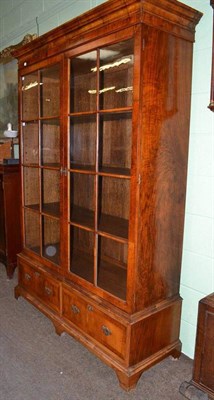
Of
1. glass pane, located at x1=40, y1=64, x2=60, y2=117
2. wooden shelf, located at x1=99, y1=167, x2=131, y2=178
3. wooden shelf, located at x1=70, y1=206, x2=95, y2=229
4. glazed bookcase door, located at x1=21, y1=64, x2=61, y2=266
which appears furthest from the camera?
glazed bookcase door, located at x1=21, y1=64, x2=61, y2=266

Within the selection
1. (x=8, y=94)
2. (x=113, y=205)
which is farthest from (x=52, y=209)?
(x=8, y=94)

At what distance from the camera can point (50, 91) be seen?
2117 mm

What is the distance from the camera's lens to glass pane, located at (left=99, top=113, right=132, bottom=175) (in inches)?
69.8

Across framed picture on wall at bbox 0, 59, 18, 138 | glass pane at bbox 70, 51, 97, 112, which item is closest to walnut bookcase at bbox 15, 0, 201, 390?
glass pane at bbox 70, 51, 97, 112

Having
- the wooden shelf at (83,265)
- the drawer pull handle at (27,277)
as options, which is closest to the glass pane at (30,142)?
the wooden shelf at (83,265)

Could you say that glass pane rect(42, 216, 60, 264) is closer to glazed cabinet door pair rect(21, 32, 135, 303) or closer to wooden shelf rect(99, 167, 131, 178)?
glazed cabinet door pair rect(21, 32, 135, 303)

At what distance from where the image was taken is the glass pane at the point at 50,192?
220 centimetres

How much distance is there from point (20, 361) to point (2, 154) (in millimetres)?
2117

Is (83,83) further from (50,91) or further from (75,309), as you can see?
(75,309)

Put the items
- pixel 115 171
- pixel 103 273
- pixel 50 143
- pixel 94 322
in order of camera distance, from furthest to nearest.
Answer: pixel 50 143 < pixel 103 273 < pixel 94 322 < pixel 115 171

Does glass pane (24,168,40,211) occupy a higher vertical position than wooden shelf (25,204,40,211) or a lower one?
higher

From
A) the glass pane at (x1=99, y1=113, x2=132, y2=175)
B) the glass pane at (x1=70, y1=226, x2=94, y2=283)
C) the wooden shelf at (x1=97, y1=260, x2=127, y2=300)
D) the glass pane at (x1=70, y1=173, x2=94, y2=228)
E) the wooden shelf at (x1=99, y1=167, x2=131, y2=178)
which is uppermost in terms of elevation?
the glass pane at (x1=99, y1=113, x2=132, y2=175)

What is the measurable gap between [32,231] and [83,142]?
896mm

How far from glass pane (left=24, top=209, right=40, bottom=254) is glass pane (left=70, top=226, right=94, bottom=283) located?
17.1 inches
